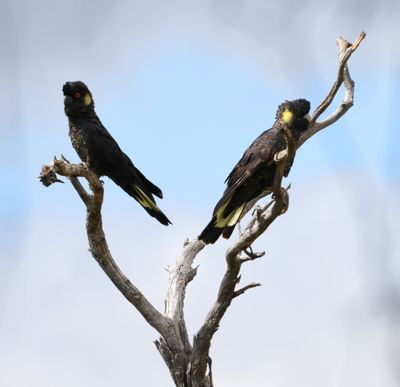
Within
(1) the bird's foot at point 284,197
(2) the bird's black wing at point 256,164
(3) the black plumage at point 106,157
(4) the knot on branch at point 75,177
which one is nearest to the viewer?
(1) the bird's foot at point 284,197

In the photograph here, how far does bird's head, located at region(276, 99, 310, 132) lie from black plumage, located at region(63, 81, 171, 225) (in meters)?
1.52

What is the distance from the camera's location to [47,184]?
8.83 metres

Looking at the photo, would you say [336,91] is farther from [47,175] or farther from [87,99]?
[47,175]

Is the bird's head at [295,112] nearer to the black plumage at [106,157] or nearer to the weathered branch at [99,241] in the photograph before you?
the black plumage at [106,157]

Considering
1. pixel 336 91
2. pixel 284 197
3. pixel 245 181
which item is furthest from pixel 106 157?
pixel 336 91

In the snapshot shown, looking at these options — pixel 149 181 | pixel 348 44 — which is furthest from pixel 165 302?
pixel 348 44

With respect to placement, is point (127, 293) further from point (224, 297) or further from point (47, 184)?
point (47, 184)

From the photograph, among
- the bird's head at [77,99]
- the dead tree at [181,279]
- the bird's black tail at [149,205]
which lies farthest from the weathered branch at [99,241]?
the bird's head at [77,99]

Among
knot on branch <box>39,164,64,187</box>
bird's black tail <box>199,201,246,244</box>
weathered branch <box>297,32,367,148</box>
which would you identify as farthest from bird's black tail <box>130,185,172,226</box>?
weathered branch <box>297,32,367,148</box>

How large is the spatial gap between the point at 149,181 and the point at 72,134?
0.96 m

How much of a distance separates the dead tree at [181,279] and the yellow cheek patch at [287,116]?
1062 mm

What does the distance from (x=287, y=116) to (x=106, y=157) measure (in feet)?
6.12

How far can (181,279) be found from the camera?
10.5 meters

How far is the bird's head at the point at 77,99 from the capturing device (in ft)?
34.2
